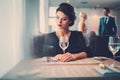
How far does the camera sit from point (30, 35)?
1039 millimetres

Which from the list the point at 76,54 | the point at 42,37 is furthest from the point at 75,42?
the point at 42,37

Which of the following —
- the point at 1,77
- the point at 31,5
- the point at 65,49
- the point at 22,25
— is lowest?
the point at 1,77

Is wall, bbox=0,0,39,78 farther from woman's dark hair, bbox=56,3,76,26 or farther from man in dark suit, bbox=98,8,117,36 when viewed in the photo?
man in dark suit, bbox=98,8,117,36

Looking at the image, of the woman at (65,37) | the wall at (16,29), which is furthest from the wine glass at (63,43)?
the wall at (16,29)

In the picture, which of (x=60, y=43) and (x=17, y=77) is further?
(x=60, y=43)

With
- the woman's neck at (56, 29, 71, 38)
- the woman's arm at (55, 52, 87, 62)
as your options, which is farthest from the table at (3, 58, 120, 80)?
the woman's neck at (56, 29, 71, 38)

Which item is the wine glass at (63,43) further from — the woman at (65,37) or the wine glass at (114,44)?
the wine glass at (114,44)

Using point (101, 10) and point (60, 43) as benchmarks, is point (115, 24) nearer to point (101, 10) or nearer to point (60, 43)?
point (101, 10)

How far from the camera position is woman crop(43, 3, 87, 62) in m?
1.05

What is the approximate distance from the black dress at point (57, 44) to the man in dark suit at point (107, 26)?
0.37ft

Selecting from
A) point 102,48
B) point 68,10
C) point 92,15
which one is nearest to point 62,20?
point 68,10

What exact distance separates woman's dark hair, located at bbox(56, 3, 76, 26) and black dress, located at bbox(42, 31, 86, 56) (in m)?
0.08

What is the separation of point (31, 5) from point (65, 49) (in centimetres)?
30

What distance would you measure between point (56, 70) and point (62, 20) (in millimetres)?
288
